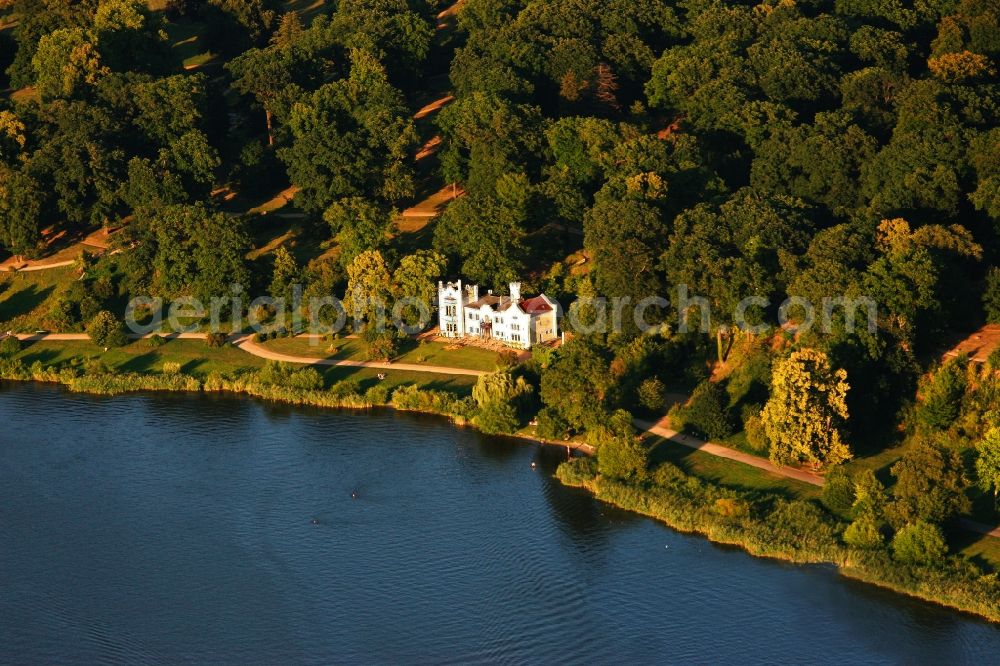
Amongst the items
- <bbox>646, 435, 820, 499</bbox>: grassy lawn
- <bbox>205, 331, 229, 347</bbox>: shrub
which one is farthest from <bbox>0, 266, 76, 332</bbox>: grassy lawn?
<bbox>646, 435, 820, 499</bbox>: grassy lawn

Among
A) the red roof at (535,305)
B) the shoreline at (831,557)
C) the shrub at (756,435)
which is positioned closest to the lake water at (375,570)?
the shoreline at (831,557)

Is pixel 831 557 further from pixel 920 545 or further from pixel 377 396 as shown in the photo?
pixel 377 396

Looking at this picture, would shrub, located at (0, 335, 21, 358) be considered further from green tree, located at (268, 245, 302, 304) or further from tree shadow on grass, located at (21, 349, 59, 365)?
green tree, located at (268, 245, 302, 304)

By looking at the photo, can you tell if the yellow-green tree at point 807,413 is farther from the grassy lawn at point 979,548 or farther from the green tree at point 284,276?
the green tree at point 284,276

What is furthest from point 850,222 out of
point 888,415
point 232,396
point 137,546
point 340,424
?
point 137,546

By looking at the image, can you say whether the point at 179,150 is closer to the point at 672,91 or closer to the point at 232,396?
the point at 232,396

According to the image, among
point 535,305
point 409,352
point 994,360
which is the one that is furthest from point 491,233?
point 994,360
